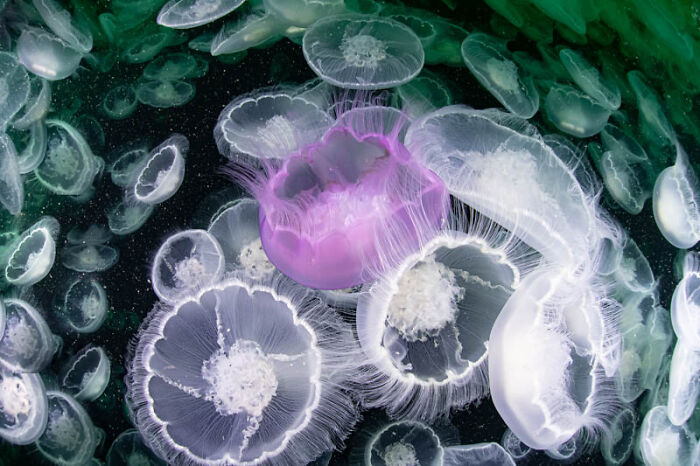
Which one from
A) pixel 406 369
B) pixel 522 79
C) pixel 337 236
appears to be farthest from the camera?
pixel 522 79

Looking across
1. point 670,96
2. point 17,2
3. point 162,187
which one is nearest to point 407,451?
point 162,187

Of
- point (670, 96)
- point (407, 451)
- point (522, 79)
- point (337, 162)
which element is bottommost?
point (407, 451)

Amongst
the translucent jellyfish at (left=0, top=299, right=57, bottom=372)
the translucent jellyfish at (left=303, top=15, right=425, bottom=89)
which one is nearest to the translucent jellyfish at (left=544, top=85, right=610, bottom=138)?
the translucent jellyfish at (left=303, top=15, right=425, bottom=89)

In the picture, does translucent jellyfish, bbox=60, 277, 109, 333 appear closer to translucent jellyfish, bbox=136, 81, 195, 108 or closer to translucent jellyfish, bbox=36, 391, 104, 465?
translucent jellyfish, bbox=36, 391, 104, 465

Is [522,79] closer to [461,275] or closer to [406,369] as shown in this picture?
[461,275]

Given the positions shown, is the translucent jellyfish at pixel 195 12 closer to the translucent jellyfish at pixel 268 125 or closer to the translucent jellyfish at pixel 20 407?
the translucent jellyfish at pixel 268 125

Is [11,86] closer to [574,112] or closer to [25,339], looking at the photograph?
[25,339]
